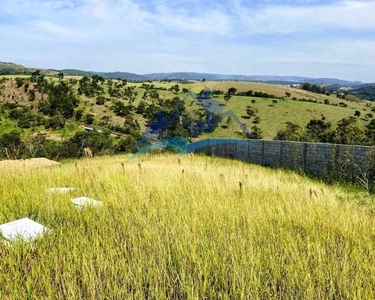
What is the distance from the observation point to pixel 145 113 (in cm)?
9394

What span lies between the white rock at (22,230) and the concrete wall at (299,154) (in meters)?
7.22

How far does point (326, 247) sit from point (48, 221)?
259 centimetres

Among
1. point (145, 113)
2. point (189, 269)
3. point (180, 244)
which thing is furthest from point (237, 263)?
point (145, 113)

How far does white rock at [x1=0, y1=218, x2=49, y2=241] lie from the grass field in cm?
11

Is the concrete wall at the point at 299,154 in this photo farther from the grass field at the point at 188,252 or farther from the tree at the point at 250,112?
the tree at the point at 250,112

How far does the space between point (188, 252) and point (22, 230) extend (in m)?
1.47

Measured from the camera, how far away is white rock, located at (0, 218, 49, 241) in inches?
111

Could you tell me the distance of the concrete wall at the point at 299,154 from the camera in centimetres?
1090

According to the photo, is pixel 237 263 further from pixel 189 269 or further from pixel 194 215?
pixel 194 215

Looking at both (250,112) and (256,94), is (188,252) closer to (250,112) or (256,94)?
(250,112)

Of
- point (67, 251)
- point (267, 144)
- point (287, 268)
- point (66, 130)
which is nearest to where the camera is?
point (287, 268)

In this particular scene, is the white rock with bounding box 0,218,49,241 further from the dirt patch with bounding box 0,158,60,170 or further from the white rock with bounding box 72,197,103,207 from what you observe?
the dirt patch with bounding box 0,158,60,170

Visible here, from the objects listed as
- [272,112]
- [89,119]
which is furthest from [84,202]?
[89,119]

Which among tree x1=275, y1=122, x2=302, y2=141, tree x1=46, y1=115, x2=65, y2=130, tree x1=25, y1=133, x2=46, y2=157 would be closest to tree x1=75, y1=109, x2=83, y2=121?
tree x1=46, y1=115, x2=65, y2=130
